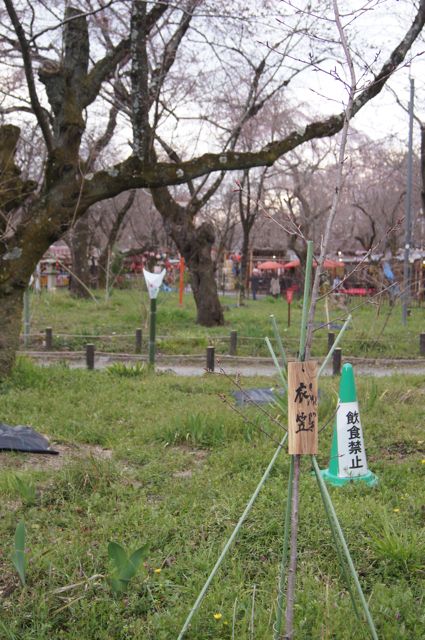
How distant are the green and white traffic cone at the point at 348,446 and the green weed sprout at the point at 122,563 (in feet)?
6.36

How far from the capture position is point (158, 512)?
150 inches

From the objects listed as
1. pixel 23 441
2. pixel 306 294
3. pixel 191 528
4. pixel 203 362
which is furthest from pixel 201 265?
pixel 306 294

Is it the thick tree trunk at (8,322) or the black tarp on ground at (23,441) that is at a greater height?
the thick tree trunk at (8,322)

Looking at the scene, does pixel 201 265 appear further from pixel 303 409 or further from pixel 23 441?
pixel 303 409

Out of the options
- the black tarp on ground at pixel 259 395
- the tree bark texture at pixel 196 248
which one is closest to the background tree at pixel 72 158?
the black tarp on ground at pixel 259 395

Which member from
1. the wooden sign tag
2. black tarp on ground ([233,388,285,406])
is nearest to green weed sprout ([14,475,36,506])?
the wooden sign tag

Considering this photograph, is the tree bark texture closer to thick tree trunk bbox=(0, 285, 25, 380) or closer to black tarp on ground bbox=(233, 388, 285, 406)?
thick tree trunk bbox=(0, 285, 25, 380)

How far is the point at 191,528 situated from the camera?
3590 mm

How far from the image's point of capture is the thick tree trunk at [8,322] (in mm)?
7492

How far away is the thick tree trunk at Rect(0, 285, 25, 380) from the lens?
7.49 meters

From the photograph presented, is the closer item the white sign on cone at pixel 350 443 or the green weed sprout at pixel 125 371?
the white sign on cone at pixel 350 443

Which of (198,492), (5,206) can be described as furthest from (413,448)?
(5,206)

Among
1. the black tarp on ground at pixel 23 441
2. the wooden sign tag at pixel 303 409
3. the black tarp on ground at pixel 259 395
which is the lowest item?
the black tarp on ground at pixel 23 441

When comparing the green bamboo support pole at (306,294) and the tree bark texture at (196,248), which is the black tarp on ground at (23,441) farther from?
the tree bark texture at (196,248)
